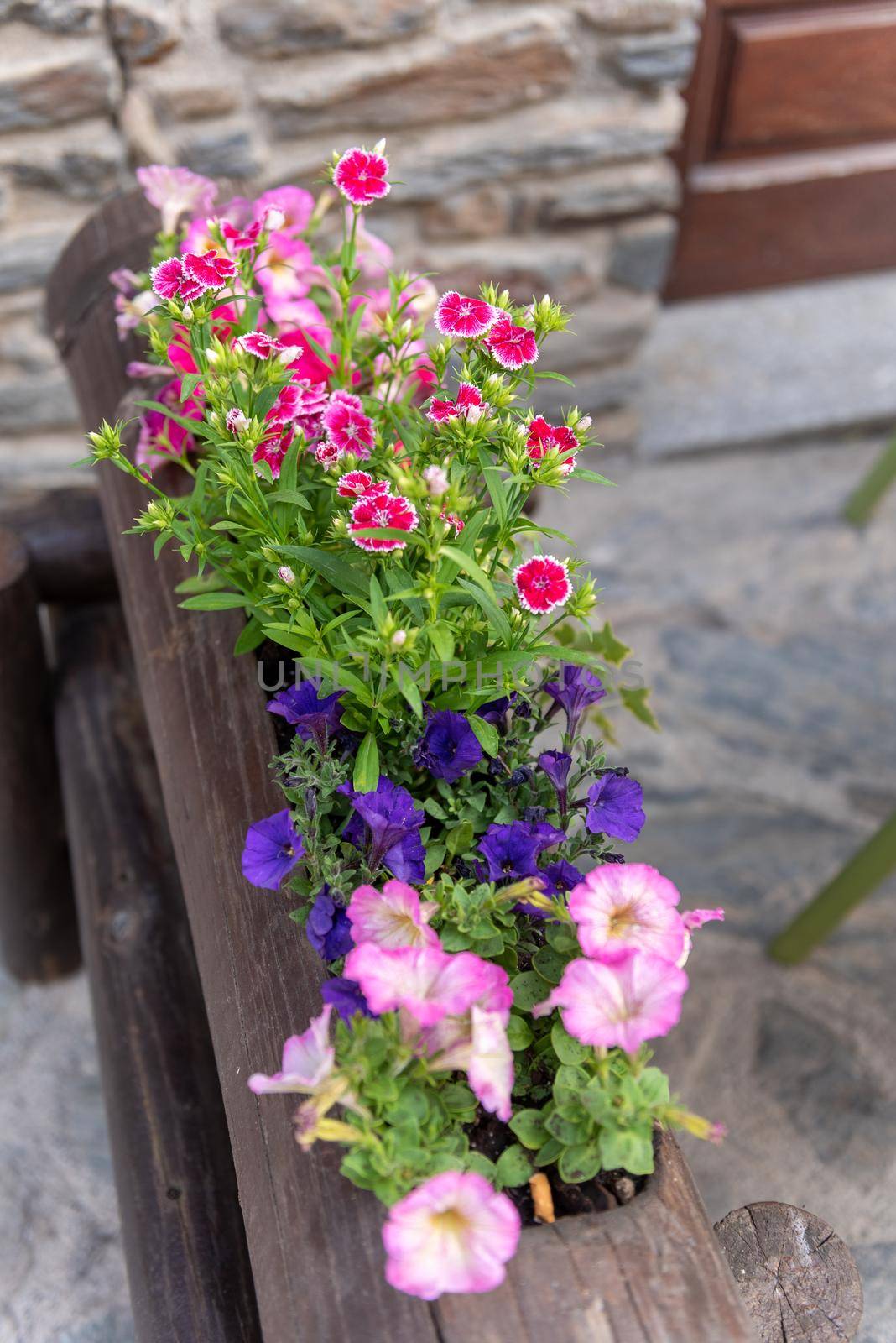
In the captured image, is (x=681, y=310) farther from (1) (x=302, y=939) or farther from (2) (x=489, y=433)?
(1) (x=302, y=939)

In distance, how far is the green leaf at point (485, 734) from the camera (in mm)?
Answer: 882

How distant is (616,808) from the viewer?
88cm

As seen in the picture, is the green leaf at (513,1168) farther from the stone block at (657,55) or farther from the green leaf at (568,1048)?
the stone block at (657,55)

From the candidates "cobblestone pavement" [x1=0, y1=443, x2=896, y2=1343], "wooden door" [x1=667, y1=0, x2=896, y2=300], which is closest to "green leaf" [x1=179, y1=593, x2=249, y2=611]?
"cobblestone pavement" [x1=0, y1=443, x2=896, y2=1343]

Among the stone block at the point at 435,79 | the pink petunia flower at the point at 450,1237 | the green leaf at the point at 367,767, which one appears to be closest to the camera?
the pink petunia flower at the point at 450,1237

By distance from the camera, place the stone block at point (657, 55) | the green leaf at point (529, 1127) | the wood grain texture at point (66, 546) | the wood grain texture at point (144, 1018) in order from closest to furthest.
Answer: the green leaf at point (529, 1127)
the wood grain texture at point (144, 1018)
the wood grain texture at point (66, 546)
the stone block at point (657, 55)

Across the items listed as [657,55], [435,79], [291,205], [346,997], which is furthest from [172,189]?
[657,55]

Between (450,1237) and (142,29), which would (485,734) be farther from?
(142,29)

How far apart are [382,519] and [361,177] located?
1.03 ft

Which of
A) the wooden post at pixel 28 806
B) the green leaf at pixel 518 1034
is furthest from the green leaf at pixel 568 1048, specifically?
the wooden post at pixel 28 806

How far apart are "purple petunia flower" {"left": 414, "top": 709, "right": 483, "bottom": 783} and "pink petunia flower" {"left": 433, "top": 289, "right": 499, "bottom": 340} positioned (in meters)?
0.29

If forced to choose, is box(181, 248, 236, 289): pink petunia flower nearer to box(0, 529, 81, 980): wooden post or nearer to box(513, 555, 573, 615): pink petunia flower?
box(513, 555, 573, 615): pink petunia flower

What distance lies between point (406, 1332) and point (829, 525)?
2.24 m

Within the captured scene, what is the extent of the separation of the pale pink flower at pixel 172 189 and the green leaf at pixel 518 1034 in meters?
0.84
